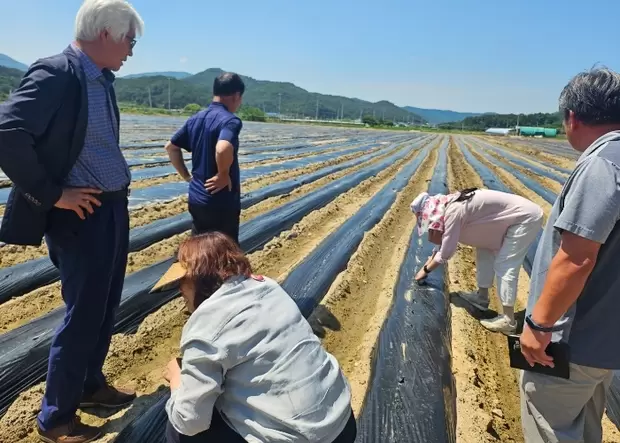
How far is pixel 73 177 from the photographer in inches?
67.9

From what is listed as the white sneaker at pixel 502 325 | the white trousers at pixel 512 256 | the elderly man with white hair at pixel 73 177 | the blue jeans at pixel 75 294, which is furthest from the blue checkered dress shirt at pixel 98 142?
the white sneaker at pixel 502 325

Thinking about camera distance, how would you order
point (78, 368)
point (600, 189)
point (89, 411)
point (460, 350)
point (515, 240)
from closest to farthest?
point (600, 189), point (78, 368), point (89, 411), point (460, 350), point (515, 240)

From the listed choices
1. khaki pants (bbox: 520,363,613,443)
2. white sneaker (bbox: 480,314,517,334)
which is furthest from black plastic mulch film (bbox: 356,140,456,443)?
khaki pants (bbox: 520,363,613,443)

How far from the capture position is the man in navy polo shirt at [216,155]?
259 centimetres

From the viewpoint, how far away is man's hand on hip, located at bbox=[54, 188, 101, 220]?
1646 millimetres

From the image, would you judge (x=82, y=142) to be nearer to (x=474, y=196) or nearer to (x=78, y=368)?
(x=78, y=368)

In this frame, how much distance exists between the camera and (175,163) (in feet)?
9.89

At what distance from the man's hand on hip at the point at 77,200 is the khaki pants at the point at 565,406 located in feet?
5.83

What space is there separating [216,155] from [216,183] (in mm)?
175

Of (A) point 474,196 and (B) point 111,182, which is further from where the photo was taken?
(A) point 474,196

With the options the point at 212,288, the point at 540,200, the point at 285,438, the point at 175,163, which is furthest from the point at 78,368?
the point at 540,200

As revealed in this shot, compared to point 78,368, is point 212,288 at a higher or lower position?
higher

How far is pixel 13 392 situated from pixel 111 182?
1.25 meters

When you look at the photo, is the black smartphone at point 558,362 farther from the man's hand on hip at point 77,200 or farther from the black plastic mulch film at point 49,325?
the black plastic mulch film at point 49,325
